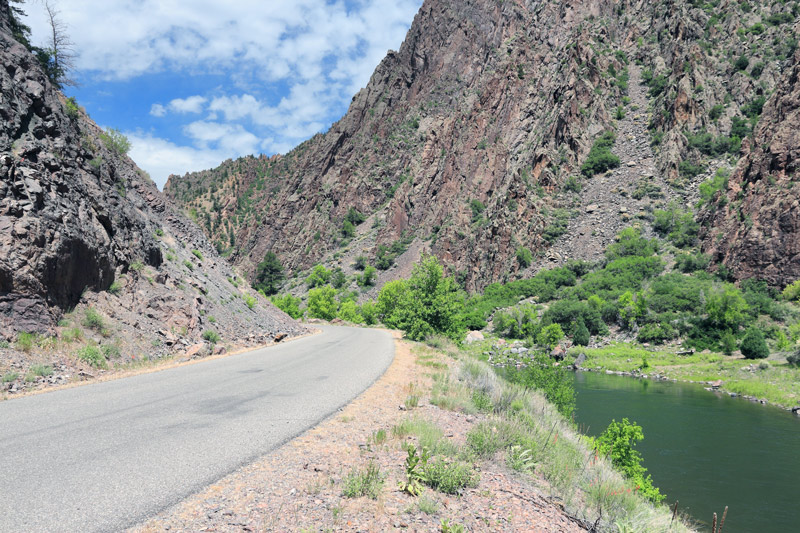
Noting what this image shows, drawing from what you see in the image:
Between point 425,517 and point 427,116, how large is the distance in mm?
125932

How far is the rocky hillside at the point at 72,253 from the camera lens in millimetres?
12258

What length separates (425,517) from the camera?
4.75 meters

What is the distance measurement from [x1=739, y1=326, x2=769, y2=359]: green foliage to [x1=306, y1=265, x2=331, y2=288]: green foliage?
79014 millimetres

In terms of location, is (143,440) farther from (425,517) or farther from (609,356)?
(609,356)

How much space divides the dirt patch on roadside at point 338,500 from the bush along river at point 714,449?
30.1ft

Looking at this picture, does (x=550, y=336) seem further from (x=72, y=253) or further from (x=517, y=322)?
(x=72, y=253)

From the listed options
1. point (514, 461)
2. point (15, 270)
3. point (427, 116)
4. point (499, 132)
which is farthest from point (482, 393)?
point (427, 116)

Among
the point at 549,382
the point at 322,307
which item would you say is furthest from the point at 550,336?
the point at 322,307

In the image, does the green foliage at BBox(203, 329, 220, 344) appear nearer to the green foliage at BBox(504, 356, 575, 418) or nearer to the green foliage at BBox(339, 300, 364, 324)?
the green foliage at BBox(504, 356, 575, 418)

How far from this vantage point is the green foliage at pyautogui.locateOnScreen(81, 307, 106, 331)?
13.8 meters

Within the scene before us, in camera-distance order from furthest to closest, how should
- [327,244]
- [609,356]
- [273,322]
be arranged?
[327,244], [609,356], [273,322]

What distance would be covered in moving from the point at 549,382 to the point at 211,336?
49.1ft

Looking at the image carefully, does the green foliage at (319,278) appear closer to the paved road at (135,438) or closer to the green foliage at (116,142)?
the green foliage at (116,142)

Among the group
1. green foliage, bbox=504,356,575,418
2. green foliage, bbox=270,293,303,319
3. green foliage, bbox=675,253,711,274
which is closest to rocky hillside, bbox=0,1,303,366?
green foliage, bbox=504,356,575,418
